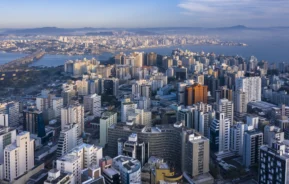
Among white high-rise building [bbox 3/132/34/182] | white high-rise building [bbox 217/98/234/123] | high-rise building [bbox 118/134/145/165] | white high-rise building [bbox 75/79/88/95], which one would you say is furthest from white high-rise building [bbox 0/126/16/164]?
white high-rise building [bbox 75/79/88/95]

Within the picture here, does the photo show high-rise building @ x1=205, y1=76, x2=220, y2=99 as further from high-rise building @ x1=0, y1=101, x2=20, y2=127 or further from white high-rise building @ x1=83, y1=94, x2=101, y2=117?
high-rise building @ x1=0, y1=101, x2=20, y2=127

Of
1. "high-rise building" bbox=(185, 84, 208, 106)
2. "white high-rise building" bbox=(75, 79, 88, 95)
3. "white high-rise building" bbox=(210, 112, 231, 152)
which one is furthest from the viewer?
"white high-rise building" bbox=(75, 79, 88, 95)

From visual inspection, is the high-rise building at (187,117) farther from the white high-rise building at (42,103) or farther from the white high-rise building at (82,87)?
the white high-rise building at (82,87)

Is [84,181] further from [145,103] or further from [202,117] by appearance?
[145,103]

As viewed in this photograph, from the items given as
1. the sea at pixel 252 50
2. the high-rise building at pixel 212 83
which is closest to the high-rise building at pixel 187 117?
the high-rise building at pixel 212 83

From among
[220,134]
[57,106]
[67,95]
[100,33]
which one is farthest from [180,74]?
[100,33]

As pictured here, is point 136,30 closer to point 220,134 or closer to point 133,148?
point 220,134
